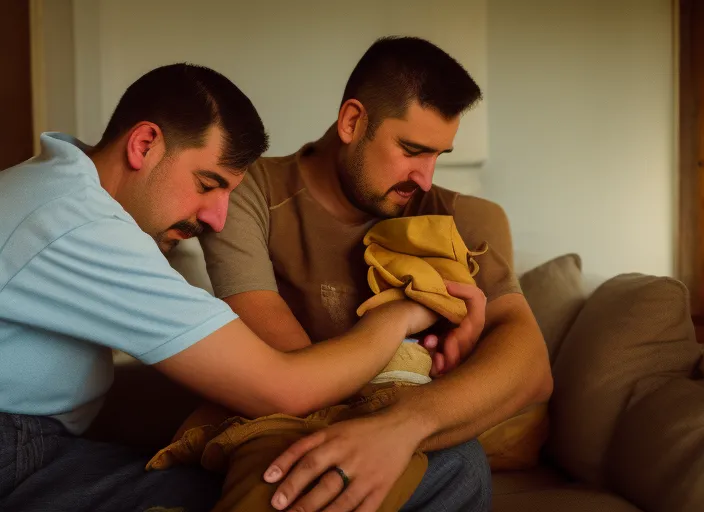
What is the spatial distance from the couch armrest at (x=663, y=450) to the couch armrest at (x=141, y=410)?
975 millimetres

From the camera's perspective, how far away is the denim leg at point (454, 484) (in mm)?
1142

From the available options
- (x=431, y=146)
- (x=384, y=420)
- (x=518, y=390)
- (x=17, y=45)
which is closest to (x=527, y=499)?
(x=518, y=390)

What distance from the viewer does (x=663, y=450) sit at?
1410mm

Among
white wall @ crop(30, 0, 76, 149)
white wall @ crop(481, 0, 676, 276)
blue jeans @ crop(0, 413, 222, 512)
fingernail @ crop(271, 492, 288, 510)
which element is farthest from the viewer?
white wall @ crop(481, 0, 676, 276)

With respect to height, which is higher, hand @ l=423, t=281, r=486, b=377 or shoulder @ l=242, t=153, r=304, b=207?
shoulder @ l=242, t=153, r=304, b=207

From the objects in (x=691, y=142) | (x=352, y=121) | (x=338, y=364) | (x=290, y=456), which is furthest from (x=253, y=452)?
(x=691, y=142)

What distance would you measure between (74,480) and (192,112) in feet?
2.01

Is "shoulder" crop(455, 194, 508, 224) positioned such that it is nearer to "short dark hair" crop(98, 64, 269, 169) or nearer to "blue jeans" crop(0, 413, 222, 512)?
"short dark hair" crop(98, 64, 269, 169)

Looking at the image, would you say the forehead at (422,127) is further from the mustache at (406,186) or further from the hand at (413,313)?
the hand at (413,313)

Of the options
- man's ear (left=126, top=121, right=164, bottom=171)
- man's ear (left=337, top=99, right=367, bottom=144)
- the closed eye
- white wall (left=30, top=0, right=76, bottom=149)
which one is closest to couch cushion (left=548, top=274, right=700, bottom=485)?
man's ear (left=337, top=99, right=367, bottom=144)

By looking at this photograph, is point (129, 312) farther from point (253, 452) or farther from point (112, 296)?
point (253, 452)

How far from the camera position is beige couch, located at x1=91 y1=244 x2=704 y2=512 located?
1418 mm

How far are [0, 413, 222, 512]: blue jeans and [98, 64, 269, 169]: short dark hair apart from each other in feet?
1.64

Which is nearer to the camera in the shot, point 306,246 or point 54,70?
point 306,246
